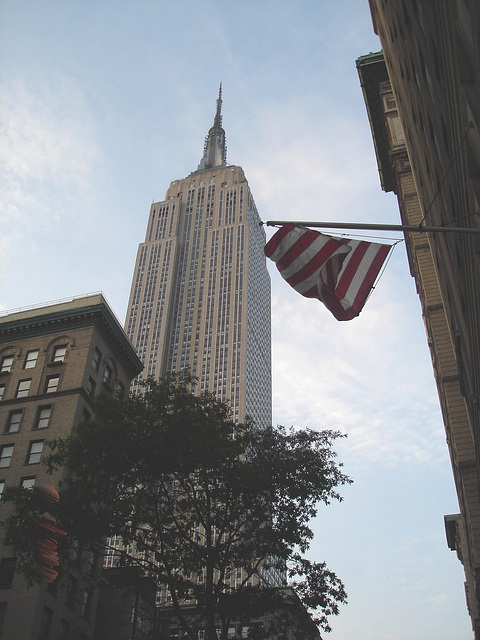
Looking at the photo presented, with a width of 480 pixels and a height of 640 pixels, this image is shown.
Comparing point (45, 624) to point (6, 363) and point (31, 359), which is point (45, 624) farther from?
point (6, 363)

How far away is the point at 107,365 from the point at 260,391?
88218 millimetres

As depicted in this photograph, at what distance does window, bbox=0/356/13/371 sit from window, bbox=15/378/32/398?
78.2 inches

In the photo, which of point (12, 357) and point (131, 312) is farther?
point (131, 312)

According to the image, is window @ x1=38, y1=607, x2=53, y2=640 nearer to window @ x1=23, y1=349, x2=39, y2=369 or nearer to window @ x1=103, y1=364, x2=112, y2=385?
window @ x1=103, y1=364, x2=112, y2=385

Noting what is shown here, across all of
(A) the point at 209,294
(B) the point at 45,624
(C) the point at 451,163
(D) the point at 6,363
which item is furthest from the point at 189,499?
(A) the point at 209,294

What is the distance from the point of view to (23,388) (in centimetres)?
4466

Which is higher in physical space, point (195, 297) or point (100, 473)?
point (195, 297)

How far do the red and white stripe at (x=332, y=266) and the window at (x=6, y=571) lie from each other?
27818 mm

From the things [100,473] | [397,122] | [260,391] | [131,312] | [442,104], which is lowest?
[100,473]

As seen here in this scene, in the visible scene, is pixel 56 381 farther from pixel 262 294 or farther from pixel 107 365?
pixel 262 294

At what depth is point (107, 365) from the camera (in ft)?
158

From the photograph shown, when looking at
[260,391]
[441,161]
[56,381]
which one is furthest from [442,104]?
[260,391]

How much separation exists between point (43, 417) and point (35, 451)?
2738mm

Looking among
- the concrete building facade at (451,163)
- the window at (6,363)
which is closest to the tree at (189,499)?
the concrete building facade at (451,163)
